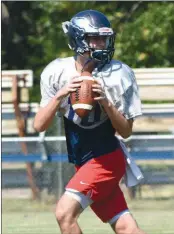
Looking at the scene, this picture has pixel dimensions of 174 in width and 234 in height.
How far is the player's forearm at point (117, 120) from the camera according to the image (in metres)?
4.96

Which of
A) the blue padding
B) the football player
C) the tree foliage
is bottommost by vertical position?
the tree foliage

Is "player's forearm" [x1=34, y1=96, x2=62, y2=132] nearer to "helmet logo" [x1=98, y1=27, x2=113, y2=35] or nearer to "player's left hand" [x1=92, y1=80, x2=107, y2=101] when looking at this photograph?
"player's left hand" [x1=92, y1=80, x2=107, y2=101]

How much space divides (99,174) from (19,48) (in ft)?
46.4

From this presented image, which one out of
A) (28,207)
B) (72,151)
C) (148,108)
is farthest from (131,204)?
(72,151)

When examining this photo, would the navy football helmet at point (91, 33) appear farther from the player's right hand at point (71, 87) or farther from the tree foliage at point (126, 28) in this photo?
the tree foliage at point (126, 28)

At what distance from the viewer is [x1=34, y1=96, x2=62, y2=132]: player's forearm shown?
5020mm

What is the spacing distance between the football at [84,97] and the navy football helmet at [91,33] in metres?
0.14

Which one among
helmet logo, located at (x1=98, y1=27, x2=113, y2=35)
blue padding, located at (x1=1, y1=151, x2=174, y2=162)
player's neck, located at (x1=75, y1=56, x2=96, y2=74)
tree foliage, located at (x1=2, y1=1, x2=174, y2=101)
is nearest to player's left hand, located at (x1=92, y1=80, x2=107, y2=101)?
player's neck, located at (x1=75, y1=56, x2=96, y2=74)

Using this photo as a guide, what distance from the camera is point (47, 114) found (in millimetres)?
5066

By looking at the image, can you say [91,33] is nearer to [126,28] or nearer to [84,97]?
[84,97]

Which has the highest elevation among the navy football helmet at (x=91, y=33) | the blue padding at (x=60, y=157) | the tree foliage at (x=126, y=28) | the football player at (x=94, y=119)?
the navy football helmet at (x=91, y=33)

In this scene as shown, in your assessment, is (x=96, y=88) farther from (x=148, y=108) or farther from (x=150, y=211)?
(x=148, y=108)

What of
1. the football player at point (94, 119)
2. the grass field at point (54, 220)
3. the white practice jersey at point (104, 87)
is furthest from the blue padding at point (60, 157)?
the white practice jersey at point (104, 87)

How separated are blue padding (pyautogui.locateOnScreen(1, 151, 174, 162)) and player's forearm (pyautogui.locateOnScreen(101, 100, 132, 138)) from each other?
381 cm
